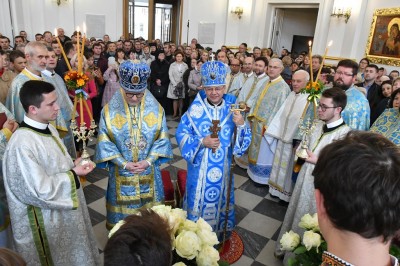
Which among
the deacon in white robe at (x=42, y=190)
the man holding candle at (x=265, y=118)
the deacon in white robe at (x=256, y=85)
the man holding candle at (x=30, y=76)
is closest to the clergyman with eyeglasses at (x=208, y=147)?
the deacon in white robe at (x=42, y=190)

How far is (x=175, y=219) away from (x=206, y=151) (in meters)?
1.54

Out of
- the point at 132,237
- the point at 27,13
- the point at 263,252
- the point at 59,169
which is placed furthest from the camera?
the point at 27,13

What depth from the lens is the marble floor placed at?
3.20m

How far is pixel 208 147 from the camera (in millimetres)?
2781

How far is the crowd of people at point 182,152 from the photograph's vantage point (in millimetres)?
905

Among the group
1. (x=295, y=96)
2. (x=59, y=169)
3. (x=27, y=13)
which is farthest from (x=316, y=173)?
(x=27, y=13)

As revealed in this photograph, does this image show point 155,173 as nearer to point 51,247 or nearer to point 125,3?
point 51,247

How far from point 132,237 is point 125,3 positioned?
12.2 metres

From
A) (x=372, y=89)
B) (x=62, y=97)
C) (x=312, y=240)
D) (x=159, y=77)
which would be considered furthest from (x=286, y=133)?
(x=159, y=77)

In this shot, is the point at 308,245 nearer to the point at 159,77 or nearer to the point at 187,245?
the point at 187,245

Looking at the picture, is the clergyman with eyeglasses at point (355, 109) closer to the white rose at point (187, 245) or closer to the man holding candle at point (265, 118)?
the man holding candle at point (265, 118)

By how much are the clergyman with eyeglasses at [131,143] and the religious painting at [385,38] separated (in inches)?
326

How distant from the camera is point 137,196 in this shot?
113 inches

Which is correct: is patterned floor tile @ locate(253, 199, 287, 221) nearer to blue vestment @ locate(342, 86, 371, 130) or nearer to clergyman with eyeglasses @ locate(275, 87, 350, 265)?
clergyman with eyeglasses @ locate(275, 87, 350, 265)
